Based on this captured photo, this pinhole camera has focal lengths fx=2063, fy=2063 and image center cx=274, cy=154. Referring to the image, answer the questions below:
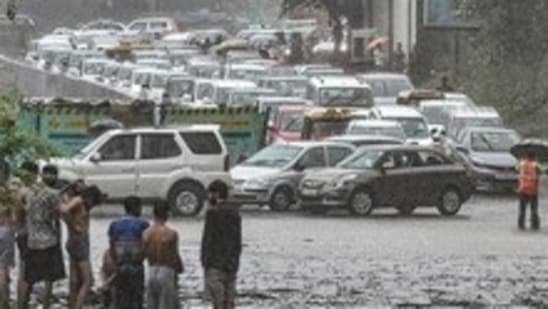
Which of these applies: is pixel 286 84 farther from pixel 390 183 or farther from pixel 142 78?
pixel 390 183

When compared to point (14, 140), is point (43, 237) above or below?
below

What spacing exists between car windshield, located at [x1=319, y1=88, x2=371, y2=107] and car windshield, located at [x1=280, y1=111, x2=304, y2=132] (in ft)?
11.9

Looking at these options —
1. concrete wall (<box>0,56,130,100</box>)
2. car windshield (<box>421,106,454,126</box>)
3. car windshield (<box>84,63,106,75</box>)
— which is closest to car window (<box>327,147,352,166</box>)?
car windshield (<box>421,106,454,126</box>)

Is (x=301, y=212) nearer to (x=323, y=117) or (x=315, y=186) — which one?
(x=315, y=186)

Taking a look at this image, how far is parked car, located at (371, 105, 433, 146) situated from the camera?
47.6 m

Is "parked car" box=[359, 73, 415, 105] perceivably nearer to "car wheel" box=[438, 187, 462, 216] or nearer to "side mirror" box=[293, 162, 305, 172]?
"side mirror" box=[293, 162, 305, 172]

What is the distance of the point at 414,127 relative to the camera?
48.3 meters

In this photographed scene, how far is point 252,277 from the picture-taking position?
27.1 meters

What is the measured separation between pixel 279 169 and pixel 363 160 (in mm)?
1670

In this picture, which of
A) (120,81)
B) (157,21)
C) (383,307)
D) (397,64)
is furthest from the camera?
(157,21)

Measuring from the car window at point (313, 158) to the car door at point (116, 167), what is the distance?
4316 millimetres

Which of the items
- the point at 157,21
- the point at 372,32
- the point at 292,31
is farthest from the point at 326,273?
the point at 157,21

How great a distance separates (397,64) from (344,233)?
4537 cm

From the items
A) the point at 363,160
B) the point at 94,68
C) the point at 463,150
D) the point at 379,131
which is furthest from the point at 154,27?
the point at 363,160
